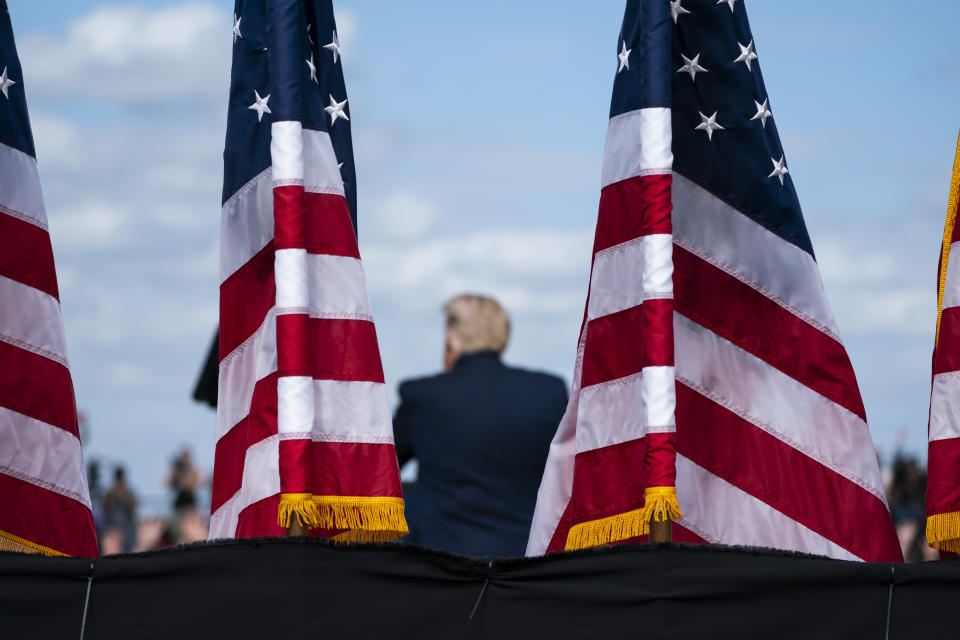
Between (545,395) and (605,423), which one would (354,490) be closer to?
(605,423)

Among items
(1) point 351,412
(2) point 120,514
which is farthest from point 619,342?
(2) point 120,514

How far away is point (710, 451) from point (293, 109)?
5.54ft

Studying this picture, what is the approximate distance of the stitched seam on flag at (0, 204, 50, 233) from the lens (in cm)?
480

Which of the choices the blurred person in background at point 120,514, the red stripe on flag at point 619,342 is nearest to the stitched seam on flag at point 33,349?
the red stripe on flag at point 619,342

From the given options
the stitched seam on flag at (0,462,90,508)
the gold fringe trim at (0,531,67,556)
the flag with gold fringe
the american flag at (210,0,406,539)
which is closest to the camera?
the flag with gold fringe

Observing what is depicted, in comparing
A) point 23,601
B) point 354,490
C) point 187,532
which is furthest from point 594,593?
point 187,532

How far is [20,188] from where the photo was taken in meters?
4.86

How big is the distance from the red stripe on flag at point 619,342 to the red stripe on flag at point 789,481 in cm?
25

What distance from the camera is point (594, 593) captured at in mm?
3525

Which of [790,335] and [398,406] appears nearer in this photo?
[790,335]

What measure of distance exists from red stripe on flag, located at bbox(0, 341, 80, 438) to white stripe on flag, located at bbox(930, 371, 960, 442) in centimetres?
299

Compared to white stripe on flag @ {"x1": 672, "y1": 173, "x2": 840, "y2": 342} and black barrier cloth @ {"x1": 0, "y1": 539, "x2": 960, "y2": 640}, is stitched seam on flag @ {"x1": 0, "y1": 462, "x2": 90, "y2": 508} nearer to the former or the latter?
black barrier cloth @ {"x1": 0, "y1": 539, "x2": 960, "y2": 640}

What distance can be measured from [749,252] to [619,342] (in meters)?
0.56

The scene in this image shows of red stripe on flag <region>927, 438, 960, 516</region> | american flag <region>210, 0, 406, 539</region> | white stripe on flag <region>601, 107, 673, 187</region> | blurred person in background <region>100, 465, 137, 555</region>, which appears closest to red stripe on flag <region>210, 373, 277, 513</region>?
american flag <region>210, 0, 406, 539</region>
